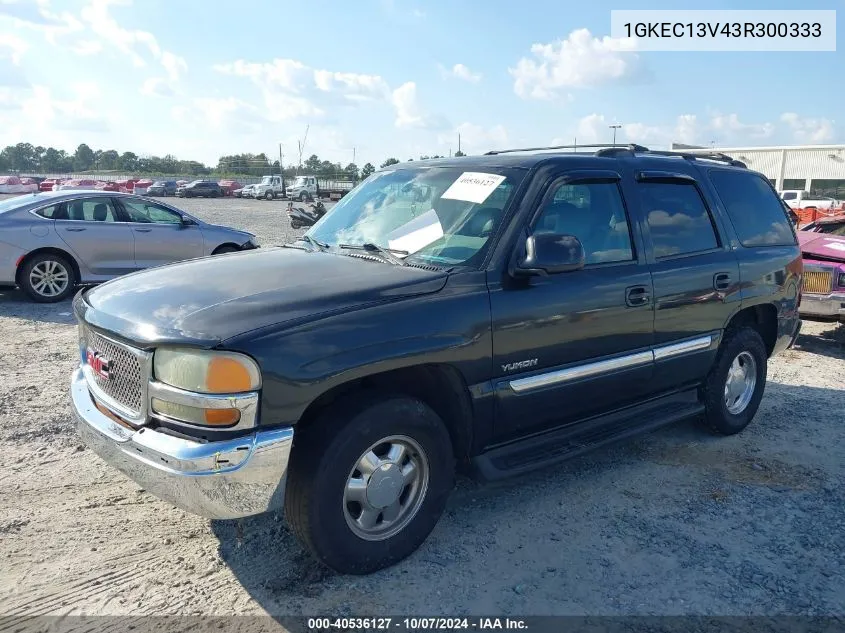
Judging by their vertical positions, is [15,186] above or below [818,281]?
above

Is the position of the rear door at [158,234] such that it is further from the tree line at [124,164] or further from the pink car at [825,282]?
the tree line at [124,164]

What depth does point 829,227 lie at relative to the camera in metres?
9.14

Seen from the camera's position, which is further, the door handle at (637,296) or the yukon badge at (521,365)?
the door handle at (637,296)

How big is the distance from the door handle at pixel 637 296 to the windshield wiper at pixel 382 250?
1.37m

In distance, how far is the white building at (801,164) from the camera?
2788cm

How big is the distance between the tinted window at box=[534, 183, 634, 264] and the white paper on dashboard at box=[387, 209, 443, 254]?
57 centimetres

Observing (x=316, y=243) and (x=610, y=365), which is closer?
(x=610, y=365)

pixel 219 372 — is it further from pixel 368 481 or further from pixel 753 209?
pixel 753 209

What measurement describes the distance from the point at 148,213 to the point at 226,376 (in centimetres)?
841

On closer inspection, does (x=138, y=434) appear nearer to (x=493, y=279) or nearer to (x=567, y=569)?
(x=493, y=279)

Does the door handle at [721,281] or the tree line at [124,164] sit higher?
the tree line at [124,164]

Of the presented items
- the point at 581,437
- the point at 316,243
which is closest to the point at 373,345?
the point at 316,243

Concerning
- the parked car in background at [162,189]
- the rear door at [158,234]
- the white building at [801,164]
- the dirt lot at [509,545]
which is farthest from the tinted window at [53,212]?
the parked car in background at [162,189]

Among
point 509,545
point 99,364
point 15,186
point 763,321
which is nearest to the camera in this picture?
point 99,364
